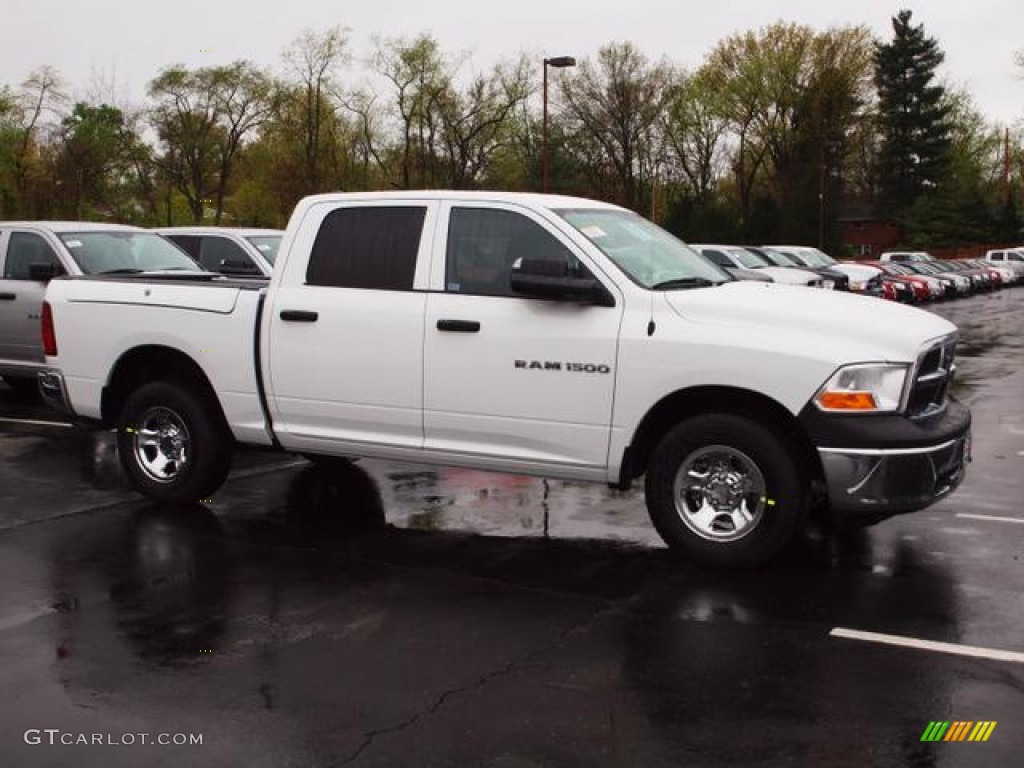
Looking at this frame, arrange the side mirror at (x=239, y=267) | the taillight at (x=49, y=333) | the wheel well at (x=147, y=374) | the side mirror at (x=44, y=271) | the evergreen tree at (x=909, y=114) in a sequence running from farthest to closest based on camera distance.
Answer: the evergreen tree at (x=909, y=114)
the side mirror at (x=239, y=267)
the side mirror at (x=44, y=271)
the taillight at (x=49, y=333)
the wheel well at (x=147, y=374)

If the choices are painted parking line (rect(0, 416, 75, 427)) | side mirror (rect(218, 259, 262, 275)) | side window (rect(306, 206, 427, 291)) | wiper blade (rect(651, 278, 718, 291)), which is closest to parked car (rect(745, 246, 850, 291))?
side mirror (rect(218, 259, 262, 275))

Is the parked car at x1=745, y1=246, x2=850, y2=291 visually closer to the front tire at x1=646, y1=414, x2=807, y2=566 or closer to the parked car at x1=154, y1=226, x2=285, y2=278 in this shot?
the parked car at x1=154, y1=226, x2=285, y2=278

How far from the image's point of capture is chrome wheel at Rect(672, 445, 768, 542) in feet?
20.8

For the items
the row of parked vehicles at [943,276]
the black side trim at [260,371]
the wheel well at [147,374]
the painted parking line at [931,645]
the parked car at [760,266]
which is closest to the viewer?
the painted parking line at [931,645]

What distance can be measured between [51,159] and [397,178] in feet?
69.7

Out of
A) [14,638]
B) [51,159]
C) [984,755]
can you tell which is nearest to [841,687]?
[984,755]

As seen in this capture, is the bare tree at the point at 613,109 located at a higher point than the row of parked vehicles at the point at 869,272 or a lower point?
higher

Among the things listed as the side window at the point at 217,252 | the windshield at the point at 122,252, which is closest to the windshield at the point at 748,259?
the side window at the point at 217,252

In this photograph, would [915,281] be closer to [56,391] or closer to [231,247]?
[231,247]

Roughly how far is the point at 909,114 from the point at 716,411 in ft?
255

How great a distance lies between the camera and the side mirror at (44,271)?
40.0ft

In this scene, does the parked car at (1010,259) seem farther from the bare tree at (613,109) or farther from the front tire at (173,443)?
the front tire at (173,443)

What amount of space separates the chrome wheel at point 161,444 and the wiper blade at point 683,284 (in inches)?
132

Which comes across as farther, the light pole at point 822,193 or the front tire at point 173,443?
the light pole at point 822,193
